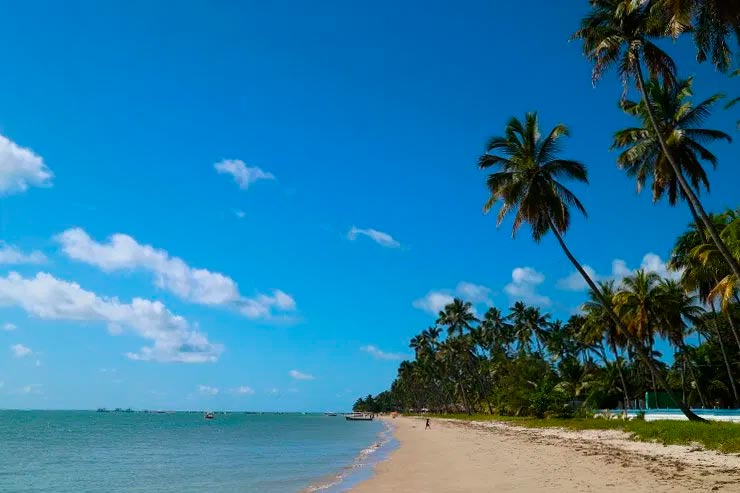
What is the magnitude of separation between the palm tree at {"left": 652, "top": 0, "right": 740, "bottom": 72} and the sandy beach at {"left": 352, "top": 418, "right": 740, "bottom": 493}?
10922mm

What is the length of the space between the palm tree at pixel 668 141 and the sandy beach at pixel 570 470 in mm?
10974

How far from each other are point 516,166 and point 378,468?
1553cm

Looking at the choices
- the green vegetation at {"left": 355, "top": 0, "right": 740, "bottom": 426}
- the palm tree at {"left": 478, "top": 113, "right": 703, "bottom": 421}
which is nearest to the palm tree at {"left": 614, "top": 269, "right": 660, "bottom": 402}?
the green vegetation at {"left": 355, "top": 0, "right": 740, "bottom": 426}

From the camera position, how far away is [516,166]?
93.0 feet

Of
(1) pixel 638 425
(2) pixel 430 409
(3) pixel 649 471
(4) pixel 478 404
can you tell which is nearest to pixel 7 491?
(3) pixel 649 471

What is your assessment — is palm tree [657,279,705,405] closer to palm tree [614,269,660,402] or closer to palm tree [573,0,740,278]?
palm tree [614,269,660,402]

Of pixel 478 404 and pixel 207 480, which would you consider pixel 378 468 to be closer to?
pixel 207 480


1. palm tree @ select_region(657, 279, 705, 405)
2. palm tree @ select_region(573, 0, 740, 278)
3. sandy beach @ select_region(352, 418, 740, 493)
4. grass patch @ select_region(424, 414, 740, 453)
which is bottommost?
sandy beach @ select_region(352, 418, 740, 493)

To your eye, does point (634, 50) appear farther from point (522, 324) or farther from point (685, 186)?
point (522, 324)

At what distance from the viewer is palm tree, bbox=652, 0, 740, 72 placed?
1430cm

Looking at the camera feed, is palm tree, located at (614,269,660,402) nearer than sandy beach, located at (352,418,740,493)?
No

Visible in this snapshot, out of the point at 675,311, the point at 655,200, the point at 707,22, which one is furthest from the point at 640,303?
the point at 707,22

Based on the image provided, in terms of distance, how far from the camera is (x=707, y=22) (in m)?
15.4

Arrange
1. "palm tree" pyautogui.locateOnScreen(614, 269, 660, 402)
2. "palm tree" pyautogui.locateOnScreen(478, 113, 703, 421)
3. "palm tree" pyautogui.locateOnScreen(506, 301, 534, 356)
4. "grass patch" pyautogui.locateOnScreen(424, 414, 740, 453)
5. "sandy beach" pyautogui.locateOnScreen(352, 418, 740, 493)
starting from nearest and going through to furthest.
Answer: "sandy beach" pyautogui.locateOnScreen(352, 418, 740, 493), "grass patch" pyautogui.locateOnScreen(424, 414, 740, 453), "palm tree" pyautogui.locateOnScreen(478, 113, 703, 421), "palm tree" pyautogui.locateOnScreen(614, 269, 660, 402), "palm tree" pyautogui.locateOnScreen(506, 301, 534, 356)
